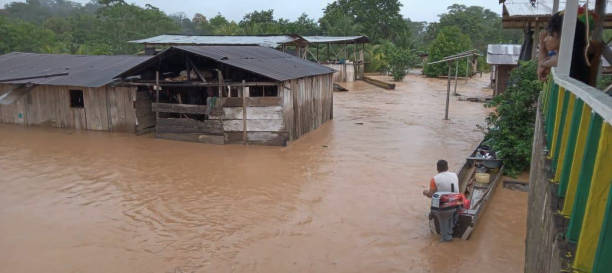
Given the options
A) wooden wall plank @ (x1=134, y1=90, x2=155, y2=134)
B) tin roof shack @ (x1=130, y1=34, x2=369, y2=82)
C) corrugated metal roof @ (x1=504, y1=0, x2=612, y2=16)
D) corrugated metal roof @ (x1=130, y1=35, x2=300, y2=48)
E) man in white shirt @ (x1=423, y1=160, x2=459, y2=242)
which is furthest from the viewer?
tin roof shack @ (x1=130, y1=34, x2=369, y2=82)

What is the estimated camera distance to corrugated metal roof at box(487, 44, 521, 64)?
23.4 meters

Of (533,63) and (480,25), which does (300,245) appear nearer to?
(533,63)

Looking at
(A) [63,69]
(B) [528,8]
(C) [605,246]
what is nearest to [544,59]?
(C) [605,246]

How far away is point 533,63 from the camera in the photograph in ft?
38.5

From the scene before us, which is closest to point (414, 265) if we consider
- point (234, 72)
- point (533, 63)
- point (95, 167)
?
point (533, 63)

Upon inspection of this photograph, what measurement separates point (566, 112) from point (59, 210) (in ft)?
29.1

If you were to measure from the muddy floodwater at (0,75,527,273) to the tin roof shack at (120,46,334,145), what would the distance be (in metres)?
0.57

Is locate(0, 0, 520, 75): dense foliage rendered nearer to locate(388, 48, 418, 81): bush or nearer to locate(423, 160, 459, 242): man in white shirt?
locate(388, 48, 418, 81): bush

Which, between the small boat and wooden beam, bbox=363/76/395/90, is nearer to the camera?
the small boat

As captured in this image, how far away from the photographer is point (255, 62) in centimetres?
1525

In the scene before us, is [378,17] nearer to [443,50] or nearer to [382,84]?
[443,50]

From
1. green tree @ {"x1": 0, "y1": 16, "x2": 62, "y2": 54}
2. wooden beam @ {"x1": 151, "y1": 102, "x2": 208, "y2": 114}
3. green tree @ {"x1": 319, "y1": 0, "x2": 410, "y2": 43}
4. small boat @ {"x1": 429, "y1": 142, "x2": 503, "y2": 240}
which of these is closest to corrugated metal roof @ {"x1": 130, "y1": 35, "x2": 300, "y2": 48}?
wooden beam @ {"x1": 151, "y1": 102, "x2": 208, "y2": 114}

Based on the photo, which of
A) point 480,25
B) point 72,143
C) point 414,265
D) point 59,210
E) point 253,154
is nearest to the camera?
point 414,265

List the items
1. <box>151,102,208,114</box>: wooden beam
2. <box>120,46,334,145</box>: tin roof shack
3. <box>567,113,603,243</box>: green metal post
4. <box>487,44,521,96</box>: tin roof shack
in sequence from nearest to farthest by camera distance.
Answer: <box>567,113,603,243</box>: green metal post → <box>120,46,334,145</box>: tin roof shack → <box>151,102,208,114</box>: wooden beam → <box>487,44,521,96</box>: tin roof shack
